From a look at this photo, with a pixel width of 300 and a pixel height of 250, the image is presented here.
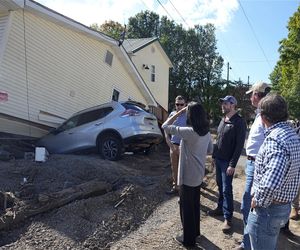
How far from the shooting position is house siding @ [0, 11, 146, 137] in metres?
12.0

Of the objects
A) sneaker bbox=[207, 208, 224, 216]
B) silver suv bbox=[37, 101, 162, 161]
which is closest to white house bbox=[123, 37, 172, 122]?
silver suv bbox=[37, 101, 162, 161]

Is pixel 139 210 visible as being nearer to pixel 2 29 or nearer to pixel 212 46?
pixel 2 29

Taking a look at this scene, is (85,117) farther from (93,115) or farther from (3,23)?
(3,23)

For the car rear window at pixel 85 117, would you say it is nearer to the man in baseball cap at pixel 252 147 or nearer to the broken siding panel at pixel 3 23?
the broken siding panel at pixel 3 23

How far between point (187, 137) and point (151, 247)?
1.49 metres

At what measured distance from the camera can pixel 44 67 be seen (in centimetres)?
1316

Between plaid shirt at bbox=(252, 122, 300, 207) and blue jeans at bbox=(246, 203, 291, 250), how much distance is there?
7 cm

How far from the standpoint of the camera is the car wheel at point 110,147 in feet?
35.8

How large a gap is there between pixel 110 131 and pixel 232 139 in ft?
18.1

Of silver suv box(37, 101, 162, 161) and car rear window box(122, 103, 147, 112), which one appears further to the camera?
car rear window box(122, 103, 147, 112)

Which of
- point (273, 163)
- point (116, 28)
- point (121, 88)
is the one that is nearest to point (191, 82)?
point (116, 28)

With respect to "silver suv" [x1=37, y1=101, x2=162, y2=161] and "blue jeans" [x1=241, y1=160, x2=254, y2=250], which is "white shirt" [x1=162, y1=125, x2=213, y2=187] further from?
"silver suv" [x1=37, y1=101, x2=162, y2=161]

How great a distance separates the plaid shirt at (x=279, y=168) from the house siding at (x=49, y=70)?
9.78 metres

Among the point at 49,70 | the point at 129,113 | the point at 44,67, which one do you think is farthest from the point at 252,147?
the point at 49,70
